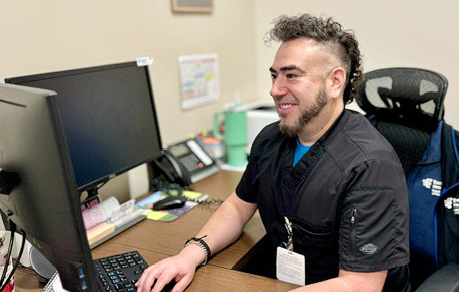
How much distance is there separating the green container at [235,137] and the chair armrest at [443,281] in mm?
1131

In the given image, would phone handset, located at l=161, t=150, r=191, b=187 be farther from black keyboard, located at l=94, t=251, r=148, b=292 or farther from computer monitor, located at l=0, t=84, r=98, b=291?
computer monitor, located at l=0, t=84, r=98, b=291

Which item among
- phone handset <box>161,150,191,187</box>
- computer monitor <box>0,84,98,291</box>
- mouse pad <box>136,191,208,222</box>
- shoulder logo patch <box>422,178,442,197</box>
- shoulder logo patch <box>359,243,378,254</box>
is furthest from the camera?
phone handset <box>161,150,191,187</box>

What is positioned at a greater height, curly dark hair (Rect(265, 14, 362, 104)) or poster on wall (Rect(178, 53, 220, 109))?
curly dark hair (Rect(265, 14, 362, 104))

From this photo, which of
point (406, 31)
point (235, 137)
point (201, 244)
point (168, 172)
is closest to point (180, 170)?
point (168, 172)

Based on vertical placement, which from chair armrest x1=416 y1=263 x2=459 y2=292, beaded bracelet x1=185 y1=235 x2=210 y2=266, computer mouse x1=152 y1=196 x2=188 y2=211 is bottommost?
chair armrest x1=416 y1=263 x2=459 y2=292

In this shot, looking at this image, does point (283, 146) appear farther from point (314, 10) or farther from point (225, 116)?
point (314, 10)

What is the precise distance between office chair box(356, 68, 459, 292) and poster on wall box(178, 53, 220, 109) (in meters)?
1.01

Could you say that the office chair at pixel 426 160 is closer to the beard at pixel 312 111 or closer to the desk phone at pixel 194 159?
the beard at pixel 312 111

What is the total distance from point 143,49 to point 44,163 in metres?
1.20

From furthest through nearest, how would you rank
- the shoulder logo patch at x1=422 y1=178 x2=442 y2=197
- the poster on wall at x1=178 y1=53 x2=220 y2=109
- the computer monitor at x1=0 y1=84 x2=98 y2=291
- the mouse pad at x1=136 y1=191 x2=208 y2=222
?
the poster on wall at x1=178 y1=53 x2=220 y2=109
the mouse pad at x1=136 y1=191 x2=208 y2=222
the shoulder logo patch at x1=422 y1=178 x2=442 y2=197
the computer monitor at x1=0 y1=84 x2=98 y2=291

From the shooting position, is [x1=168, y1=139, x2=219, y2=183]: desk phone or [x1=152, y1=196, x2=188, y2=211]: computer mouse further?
[x1=168, y1=139, x2=219, y2=183]: desk phone

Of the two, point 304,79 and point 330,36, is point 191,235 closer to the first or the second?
point 304,79

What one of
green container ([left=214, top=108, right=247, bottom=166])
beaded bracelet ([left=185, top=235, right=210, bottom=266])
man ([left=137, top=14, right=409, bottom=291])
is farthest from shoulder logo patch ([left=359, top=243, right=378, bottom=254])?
green container ([left=214, top=108, right=247, bottom=166])

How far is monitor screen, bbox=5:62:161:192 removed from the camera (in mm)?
1296
